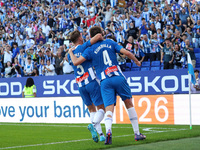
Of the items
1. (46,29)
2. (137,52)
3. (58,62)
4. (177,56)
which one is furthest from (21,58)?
(177,56)

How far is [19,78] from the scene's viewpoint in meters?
21.5

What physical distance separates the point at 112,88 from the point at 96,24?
544 inches

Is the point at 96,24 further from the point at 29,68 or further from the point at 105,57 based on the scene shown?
the point at 105,57

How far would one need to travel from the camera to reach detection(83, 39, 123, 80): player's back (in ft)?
25.7

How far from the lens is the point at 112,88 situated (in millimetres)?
7867

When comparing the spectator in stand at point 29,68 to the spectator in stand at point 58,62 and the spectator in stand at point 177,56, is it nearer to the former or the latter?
the spectator in stand at point 58,62

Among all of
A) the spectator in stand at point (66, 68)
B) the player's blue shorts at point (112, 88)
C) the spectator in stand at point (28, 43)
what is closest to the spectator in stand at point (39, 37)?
the spectator in stand at point (28, 43)

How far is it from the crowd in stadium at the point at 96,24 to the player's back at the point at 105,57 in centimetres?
929

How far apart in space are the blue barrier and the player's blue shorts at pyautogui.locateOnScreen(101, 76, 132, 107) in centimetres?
897

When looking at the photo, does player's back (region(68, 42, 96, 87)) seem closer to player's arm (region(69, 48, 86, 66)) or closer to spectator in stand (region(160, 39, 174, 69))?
player's arm (region(69, 48, 86, 66))

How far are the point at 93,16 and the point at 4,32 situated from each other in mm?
7469

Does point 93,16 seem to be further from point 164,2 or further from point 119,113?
point 119,113

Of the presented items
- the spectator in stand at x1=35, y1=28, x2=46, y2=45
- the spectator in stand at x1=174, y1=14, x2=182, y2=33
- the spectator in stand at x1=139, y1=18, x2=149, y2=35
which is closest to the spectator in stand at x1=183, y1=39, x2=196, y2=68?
Answer: the spectator in stand at x1=174, y1=14, x2=182, y2=33

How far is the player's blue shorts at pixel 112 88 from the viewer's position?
780cm
